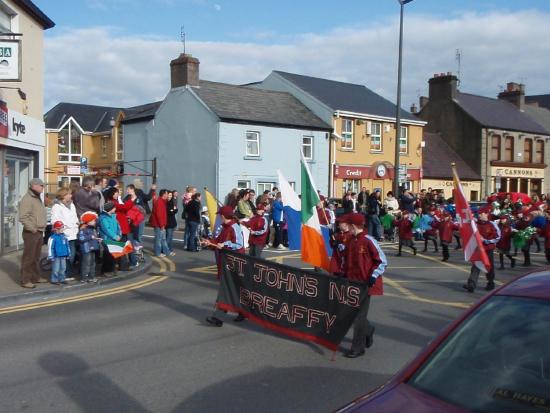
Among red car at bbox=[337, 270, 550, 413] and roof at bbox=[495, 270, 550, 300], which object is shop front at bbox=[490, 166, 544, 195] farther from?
red car at bbox=[337, 270, 550, 413]

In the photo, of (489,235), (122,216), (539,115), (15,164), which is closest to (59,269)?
(122,216)

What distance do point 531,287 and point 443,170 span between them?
40.8 metres

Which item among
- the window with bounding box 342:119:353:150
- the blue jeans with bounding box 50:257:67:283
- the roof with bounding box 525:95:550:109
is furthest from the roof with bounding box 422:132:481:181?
the blue jeans with bounding box 50:257:67:283

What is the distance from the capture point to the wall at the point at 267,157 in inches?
1182

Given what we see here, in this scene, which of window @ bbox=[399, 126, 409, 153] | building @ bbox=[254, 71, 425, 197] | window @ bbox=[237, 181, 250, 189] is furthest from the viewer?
window @ bbox=[399, 126, 409, 153]

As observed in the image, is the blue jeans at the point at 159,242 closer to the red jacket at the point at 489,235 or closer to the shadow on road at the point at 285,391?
the red jacket at the point at 489,235

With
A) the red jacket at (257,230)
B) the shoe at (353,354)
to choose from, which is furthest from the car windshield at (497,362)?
the red jacket at (257,230)

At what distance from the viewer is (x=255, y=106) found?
32.5 m

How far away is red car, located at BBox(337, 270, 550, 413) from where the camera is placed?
110 inches

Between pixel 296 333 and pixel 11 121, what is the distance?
1106cm

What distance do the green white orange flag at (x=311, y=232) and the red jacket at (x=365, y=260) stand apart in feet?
4.99

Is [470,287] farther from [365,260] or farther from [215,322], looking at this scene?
[215,322]

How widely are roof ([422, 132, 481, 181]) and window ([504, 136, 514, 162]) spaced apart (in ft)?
12.0

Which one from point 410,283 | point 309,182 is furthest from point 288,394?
point 410,283
